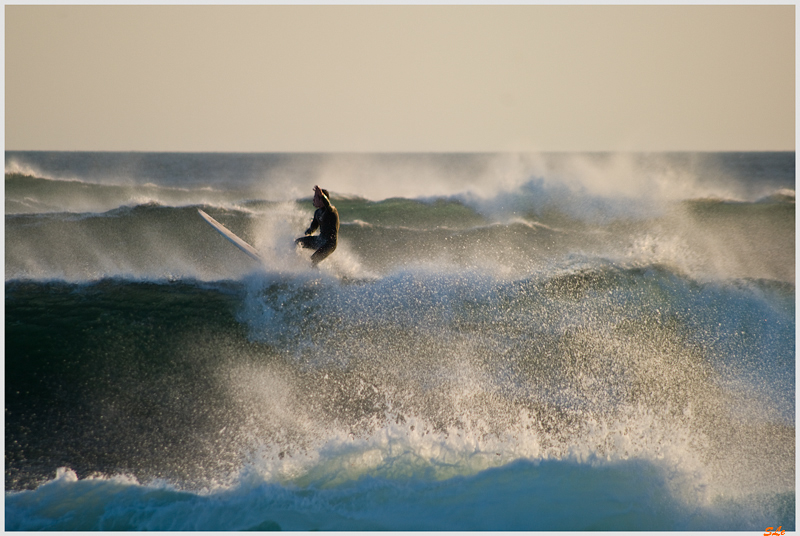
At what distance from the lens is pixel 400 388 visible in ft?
17.7

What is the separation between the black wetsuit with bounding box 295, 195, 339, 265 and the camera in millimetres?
6406

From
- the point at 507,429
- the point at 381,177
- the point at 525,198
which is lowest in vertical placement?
the point at 507,429

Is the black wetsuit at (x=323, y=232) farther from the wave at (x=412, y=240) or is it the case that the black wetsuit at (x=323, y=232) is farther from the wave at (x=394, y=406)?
the wave at (x=394, y=406)

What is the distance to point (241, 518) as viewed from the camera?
4262 millimetres

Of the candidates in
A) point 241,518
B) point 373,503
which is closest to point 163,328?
point 241,518

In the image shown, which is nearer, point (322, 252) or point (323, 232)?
point (323, 232)

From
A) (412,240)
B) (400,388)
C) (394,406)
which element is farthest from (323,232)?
(412,240)

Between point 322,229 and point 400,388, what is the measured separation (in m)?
2.33

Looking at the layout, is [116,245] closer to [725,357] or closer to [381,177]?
[381,177]

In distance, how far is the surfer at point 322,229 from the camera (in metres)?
A: 6.38

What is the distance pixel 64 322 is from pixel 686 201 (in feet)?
35.9

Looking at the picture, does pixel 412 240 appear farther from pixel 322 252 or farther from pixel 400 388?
pixel 400 388

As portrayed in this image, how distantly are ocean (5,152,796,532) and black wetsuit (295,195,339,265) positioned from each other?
22 cm

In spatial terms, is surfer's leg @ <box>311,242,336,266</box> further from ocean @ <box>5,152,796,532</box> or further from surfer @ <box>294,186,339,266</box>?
ocean @ <box>5,152,796,532</box>
